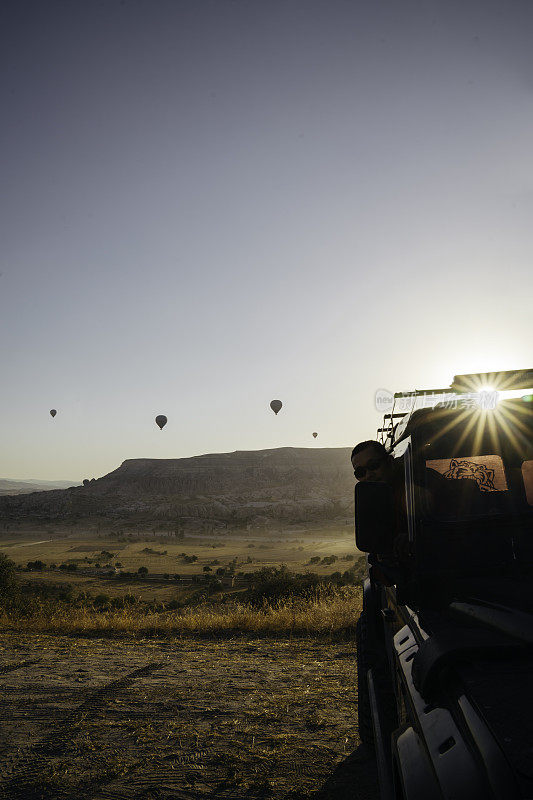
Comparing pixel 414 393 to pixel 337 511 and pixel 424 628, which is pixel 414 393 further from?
pixel 337 511

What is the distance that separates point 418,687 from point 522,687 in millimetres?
463

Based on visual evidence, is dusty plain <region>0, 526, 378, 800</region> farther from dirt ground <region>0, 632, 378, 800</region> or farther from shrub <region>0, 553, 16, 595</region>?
shrub <region>0, 553, 16, 595</region>

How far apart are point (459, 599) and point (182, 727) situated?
4232 millimetres

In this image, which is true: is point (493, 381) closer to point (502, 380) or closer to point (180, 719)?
point (502, 380)

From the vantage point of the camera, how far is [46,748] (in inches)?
191

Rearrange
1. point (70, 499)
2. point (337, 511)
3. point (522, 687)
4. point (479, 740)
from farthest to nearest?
point (70, 499)
point (337, 511)
point (522, 687)
point (479, 740)

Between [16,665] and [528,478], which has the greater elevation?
[528,478]

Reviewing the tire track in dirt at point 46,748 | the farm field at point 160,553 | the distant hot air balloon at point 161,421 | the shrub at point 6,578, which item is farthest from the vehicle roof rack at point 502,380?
the distant hot air balloon at point 161,421

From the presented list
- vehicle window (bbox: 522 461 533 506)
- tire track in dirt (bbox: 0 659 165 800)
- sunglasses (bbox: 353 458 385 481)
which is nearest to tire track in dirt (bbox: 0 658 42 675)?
tire track in dirt (bbox: 0 659 165 800)

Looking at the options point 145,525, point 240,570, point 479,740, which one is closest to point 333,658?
point 479,740

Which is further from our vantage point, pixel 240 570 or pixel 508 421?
pixel 240 570

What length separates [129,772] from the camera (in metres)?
4.41

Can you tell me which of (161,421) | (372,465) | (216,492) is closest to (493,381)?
(372,465)

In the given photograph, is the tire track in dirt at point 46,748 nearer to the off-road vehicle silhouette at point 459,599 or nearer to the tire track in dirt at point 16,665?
the tire track in dirt at point 16,665
